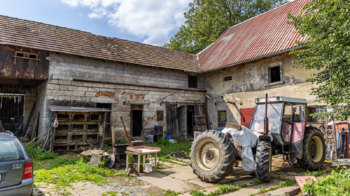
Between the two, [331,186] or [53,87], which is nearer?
[331,186]

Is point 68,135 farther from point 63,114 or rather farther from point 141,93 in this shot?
point 141,93

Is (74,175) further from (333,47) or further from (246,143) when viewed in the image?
(333,47)

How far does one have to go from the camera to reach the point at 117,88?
Result: 12.6 metres

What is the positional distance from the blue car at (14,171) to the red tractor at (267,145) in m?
3.73

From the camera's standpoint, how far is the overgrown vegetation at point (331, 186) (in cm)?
369

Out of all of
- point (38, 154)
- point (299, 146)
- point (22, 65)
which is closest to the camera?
point (299, 146)

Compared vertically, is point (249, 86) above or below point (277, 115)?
above

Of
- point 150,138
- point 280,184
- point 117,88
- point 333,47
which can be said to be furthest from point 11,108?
point 333,47

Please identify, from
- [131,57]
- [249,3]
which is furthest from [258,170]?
[249,3]

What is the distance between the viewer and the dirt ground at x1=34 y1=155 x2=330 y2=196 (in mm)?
4824

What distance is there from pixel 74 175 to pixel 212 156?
3.80 meters

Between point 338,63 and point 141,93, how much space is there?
998 centimetres

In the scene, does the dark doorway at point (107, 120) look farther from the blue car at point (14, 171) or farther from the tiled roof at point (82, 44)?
the blue car at point (14, 171)

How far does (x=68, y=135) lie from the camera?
994 centimetres
